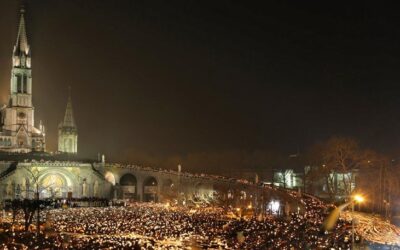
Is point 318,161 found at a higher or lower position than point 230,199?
higher

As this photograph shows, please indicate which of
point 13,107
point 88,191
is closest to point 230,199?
point 88,191

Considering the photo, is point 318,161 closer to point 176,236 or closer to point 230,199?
point 230,199

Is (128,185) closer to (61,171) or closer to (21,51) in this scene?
(61,171)

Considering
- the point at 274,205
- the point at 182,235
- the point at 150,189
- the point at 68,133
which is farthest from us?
the point at 68,133

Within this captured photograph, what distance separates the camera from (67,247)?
1203 inches

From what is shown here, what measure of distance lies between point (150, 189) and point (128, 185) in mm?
3800

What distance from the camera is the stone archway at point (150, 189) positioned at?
10531 centimetres

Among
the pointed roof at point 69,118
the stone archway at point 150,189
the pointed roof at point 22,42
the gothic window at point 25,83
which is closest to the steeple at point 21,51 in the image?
the pointed roof at point 22,42

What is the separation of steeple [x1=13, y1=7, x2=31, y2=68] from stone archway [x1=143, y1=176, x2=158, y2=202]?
1119 inches

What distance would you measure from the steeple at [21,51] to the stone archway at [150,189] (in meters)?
28.4

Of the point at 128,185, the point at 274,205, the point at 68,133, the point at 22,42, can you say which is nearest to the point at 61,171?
the point at 128,185

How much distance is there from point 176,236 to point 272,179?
245 ft

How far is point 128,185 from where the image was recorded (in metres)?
106

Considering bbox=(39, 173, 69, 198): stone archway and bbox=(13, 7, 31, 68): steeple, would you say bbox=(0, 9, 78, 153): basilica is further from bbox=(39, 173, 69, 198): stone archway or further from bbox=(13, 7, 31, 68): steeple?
bbox=(39, 173, 69, 198): stone archway
